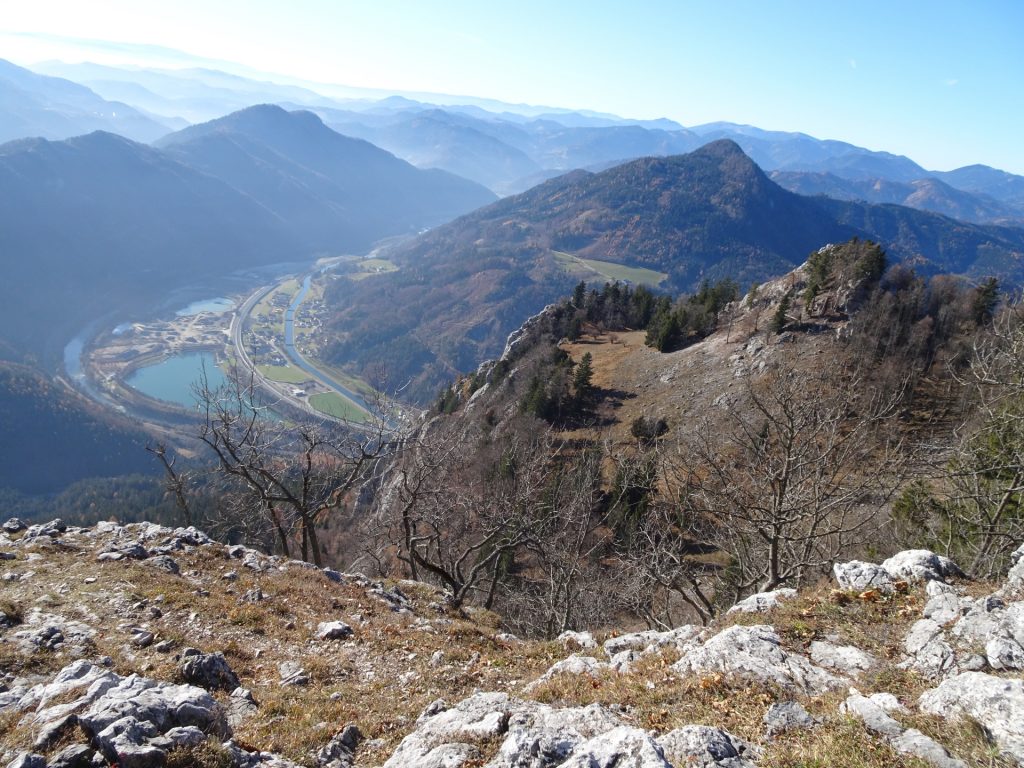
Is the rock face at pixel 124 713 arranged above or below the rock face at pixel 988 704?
below

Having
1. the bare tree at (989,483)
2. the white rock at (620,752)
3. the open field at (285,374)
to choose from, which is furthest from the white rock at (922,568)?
the open field at (285,374)

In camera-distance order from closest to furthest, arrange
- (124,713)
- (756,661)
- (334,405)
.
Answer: (124,713) → (756,661) → (334,405)

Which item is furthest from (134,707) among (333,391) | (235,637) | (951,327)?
(333,391)

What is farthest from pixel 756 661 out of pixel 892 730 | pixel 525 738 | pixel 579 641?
pixel 579 641

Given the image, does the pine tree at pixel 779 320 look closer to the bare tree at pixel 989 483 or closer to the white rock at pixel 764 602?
the bare tree at pixel 989 483

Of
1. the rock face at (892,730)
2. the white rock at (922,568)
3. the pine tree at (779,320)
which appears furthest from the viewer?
the pine tree at (779,320)

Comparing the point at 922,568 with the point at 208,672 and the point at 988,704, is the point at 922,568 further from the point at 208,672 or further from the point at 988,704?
the point at 208,672
